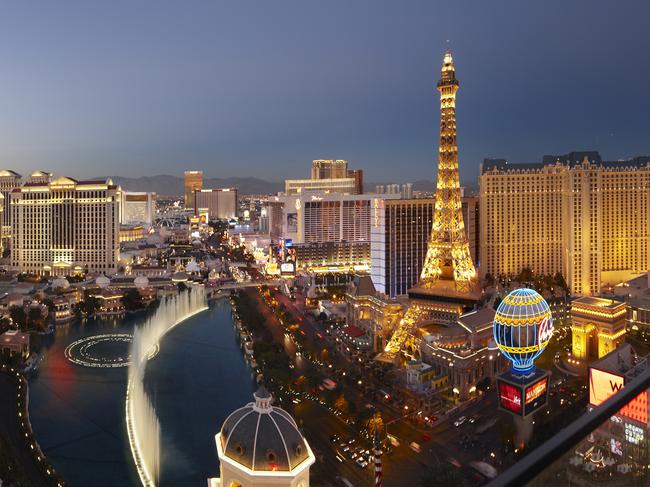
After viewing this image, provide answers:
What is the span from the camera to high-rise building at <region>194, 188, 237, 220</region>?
3292 inches

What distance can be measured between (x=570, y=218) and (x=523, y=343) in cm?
1555

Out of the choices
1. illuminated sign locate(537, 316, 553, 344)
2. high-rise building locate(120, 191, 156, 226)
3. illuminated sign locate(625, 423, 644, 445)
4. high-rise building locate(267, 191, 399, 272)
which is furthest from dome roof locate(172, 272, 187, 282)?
high-rise building locate(120, 191, 156, 226)

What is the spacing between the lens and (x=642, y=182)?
26812 millimetres

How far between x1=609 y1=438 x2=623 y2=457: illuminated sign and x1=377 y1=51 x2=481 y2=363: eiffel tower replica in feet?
62.8

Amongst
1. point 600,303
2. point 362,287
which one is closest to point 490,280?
point 362,287

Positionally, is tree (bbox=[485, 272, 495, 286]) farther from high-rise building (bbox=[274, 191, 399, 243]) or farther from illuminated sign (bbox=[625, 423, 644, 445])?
illuminated sign (bbox=[625, 423, 644, 445])

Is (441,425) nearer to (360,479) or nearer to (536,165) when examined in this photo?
(360,479)

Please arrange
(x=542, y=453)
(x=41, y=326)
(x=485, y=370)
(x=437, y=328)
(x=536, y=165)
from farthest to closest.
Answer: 1. (x=536, y=165)
2. (x=41, y=326)
3. (x=437, y=328)
4. (x=485, y=370)
5. (x=542, y=453)

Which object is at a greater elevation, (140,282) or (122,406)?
(140,282)

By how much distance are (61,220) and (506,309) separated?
97.5 ft

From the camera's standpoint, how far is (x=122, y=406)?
14.2 m

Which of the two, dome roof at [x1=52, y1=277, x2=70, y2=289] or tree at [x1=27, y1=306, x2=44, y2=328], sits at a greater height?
dome roof at [x1=52, y1=277, x2=70, y2=289]

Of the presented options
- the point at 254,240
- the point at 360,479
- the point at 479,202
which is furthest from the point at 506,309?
the point at 254,240

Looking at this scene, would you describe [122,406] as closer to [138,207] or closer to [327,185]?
[327,185]
